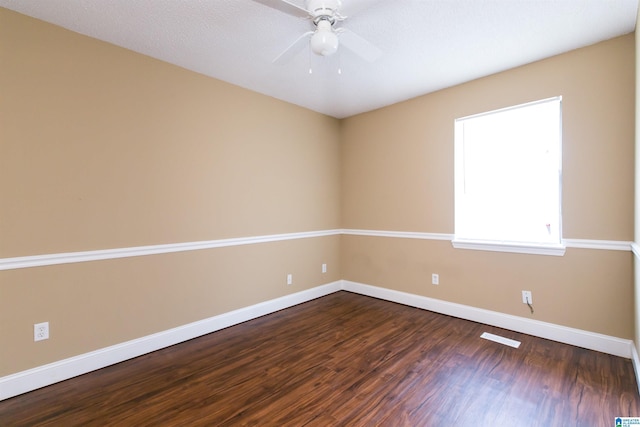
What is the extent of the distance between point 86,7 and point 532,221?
4.15 metres

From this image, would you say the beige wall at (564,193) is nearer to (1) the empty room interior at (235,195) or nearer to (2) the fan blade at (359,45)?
(1) the empty room interior at (235,195)

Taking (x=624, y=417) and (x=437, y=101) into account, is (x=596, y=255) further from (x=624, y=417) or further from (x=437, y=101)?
(x=437, y=101)

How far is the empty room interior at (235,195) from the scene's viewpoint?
2.03 meters

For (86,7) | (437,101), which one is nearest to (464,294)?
(437,101)

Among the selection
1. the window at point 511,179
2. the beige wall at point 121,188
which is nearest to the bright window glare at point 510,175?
the window at point 511,179

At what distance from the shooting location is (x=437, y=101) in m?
3.40

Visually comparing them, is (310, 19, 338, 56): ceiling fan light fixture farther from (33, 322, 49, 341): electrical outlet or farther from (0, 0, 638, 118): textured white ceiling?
(33, 322, 49, 341): electrical outlet

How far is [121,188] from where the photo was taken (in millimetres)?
2426

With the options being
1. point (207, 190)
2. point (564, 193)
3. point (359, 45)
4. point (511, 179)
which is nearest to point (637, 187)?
point (564, 193)

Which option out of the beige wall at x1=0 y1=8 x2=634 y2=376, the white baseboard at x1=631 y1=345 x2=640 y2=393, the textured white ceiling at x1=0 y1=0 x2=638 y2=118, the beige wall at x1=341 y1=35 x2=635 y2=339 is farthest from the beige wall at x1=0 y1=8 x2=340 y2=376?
the white baseboard at x1=631 y1=345 x2=640 y2=393

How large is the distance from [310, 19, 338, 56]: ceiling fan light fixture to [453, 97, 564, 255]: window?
6.86ft

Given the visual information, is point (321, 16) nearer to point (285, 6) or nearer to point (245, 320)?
point (285, 6)

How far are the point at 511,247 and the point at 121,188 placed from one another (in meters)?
3.69

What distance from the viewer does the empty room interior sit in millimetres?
2027
